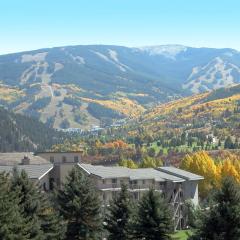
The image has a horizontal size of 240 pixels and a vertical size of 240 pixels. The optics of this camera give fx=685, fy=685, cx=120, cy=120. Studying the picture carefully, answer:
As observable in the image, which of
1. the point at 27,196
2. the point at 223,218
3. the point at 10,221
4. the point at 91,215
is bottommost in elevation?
the point at 91,215

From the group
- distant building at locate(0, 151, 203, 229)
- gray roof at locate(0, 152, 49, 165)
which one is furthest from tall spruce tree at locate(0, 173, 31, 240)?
gray roof at locate(0, 152, 49, 165)

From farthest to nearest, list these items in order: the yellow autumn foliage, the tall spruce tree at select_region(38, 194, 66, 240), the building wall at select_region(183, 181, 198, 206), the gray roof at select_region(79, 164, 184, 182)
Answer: the yellow autumn foliage
the building wall at select_region(183, 181, 198, 206)
the gray roof at select_region(79, 164, 184, 182)
the tall spruce tree at select_region(38, 194, 66, 240)

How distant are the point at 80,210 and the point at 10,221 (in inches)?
687

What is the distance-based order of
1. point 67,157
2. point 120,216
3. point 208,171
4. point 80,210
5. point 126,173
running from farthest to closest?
point 208,171, point 67,157, point 126,173, point 120,216, point 80,210

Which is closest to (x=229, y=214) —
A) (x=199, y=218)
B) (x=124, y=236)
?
(x=199, y=218)

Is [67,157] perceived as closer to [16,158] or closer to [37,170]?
[37,170]

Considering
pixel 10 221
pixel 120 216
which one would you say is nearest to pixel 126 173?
pixel 120 216

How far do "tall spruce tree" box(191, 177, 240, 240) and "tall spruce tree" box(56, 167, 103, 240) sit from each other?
46.1ft

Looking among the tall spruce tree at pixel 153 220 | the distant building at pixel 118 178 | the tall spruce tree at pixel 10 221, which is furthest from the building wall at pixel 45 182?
the tall spruce tree at pixel 10 221

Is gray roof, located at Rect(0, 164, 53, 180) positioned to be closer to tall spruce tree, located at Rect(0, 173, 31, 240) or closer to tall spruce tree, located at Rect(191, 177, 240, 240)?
tall spruce tree, located at Rect(0, 173, 31, 240)

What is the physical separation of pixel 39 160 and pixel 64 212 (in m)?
50.6

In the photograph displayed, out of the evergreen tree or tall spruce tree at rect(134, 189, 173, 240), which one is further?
tall spruce tree at rect(134, 189, 173, 240)

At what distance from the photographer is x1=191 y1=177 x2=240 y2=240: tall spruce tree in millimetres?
67438

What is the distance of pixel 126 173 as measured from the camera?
116938 millimetres
